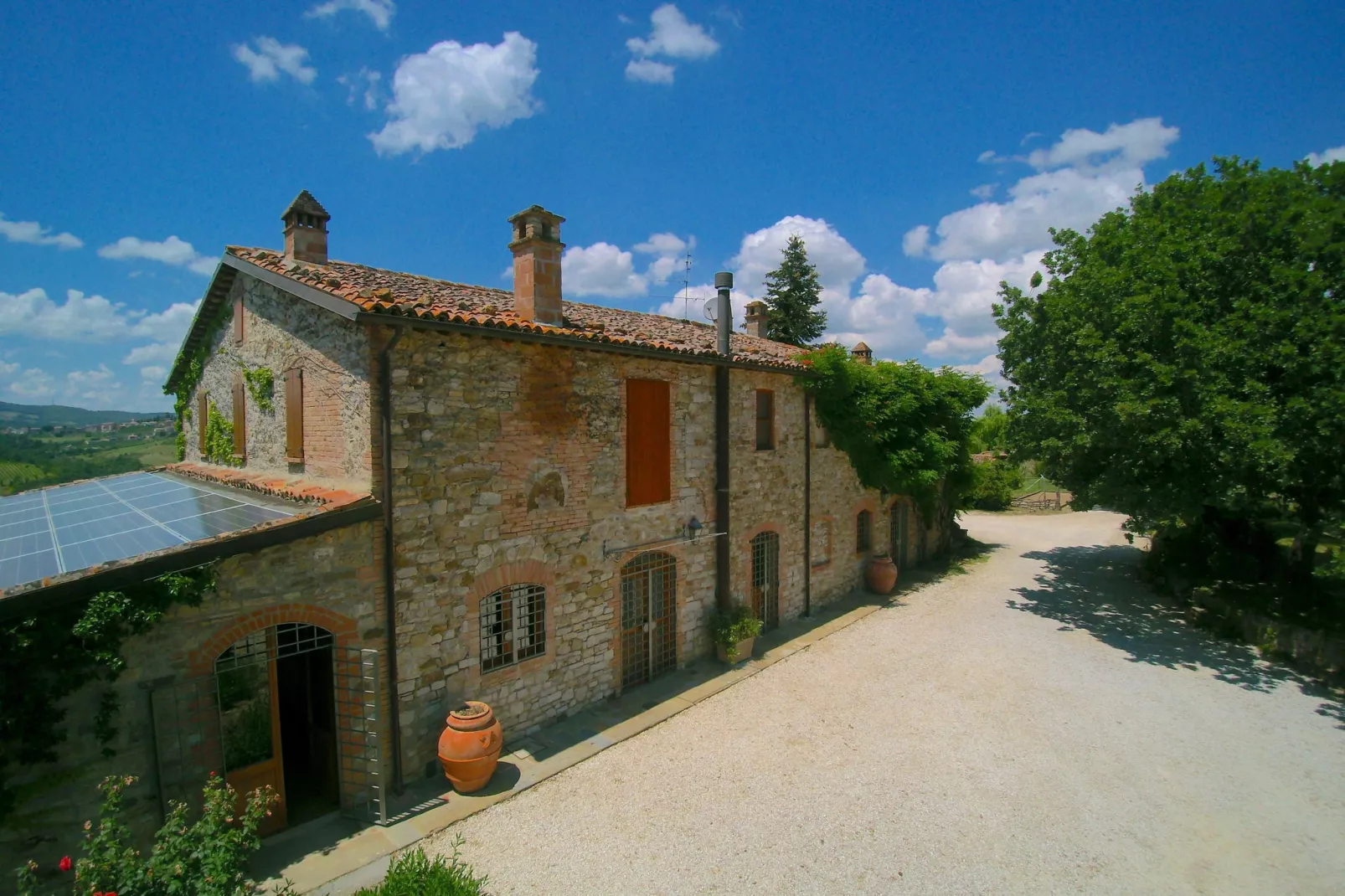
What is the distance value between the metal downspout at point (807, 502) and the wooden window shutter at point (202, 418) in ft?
42.1

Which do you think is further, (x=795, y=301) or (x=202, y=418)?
(x=795, y=301)

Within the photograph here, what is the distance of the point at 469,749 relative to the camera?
7.19 meters

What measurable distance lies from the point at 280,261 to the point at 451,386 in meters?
4.55

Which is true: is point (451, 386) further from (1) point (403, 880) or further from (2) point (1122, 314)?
(2) point (1122, 314)

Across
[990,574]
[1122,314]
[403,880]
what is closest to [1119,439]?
[1122,314]

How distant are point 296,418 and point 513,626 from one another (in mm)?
4344

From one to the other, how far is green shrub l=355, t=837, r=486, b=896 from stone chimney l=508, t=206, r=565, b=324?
7.02 m

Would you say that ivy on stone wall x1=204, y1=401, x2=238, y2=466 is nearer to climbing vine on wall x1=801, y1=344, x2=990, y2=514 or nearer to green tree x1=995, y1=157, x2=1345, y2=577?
climbing vine on wall x1=801, y1=344, x2=990, y2=514

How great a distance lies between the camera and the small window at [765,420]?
42.8ft

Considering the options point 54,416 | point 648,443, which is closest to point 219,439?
point 648,443

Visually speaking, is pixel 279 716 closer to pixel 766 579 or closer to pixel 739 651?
pixel 739 651

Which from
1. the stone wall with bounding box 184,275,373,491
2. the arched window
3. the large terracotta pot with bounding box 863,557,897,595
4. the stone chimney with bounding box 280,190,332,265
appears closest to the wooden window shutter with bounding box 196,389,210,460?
the stone wall with bounding box 184,275,373,491

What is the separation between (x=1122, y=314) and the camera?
1202cm

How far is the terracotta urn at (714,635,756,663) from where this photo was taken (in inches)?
444
